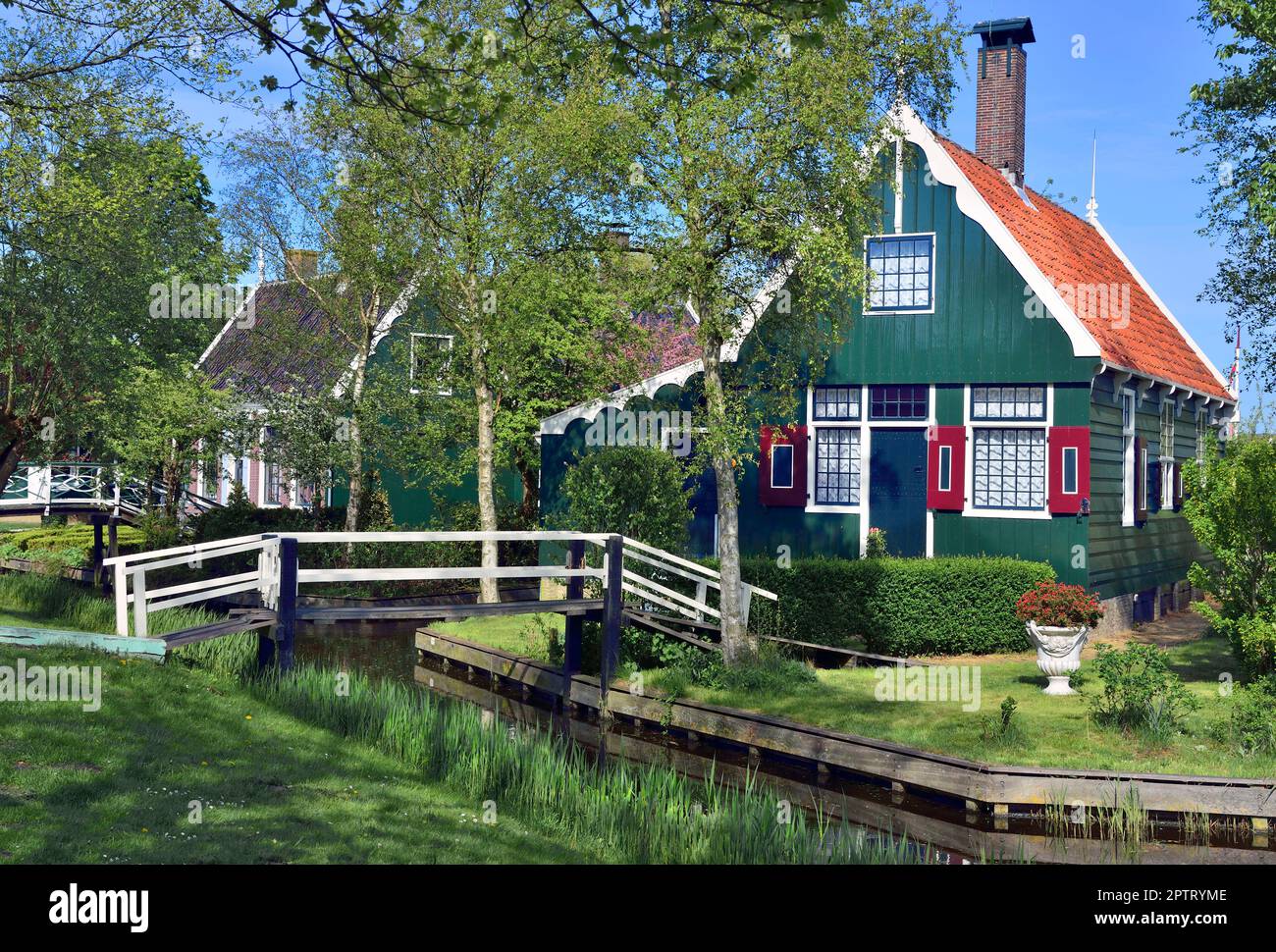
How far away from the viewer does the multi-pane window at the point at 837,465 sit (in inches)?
848

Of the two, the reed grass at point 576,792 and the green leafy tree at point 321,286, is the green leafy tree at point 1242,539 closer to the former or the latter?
the reed grass at point 576,792

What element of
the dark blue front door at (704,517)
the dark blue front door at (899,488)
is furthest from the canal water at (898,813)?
the dark blue front door at (899,488)

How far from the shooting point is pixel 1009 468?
20344mm

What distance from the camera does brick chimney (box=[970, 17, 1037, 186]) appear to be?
79.0 feet

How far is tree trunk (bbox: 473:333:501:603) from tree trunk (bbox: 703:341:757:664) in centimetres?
765

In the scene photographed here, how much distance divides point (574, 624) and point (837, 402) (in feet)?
23.6

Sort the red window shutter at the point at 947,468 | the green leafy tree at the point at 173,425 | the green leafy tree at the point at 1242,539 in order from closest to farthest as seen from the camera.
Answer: the green leafy tree at the point at 1242,539 < the red window shutter at the point at 947,468 < the green leafy tree at the point at 173,425

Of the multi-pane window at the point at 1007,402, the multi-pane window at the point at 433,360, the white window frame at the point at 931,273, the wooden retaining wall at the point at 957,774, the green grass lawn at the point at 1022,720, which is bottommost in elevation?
Result: the wooden retaining wall at the point at 957,774

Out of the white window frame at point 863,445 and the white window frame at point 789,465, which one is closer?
the white window frame at point 863,445

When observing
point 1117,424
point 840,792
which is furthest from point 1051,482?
point 840,792

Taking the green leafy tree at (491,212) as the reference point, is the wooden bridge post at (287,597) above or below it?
below

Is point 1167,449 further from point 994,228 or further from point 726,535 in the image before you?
point 726,535

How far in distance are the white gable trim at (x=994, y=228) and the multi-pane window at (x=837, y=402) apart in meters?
3.44

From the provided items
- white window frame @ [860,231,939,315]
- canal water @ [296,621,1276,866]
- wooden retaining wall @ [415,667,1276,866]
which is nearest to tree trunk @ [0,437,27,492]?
canal water @ [296,621,1276,866]
